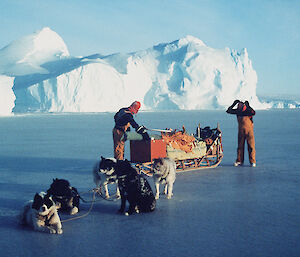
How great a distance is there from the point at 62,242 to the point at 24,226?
2.30 ft

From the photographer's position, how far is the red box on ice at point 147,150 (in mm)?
6238

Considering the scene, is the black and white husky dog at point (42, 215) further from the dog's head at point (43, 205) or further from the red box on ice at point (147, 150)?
the red box on ice at point (147, 150)

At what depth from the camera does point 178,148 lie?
6.75m

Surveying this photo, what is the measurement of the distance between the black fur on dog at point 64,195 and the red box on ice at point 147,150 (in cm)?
217

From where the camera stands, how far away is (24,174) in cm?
683

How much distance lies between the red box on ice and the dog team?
1506 millimetres

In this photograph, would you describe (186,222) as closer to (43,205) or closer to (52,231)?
(52,231)

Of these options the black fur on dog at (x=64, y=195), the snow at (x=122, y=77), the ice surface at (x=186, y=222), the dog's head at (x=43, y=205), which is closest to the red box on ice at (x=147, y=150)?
the ice surface at (x=186, y=222)

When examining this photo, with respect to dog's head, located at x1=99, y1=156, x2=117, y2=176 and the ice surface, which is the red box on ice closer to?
the ice surface

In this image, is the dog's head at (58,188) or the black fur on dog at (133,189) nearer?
the dog's head at (58,188)

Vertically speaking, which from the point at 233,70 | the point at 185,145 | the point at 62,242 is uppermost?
the point at 233,70

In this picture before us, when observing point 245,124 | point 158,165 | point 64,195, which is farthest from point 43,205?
point 245,124

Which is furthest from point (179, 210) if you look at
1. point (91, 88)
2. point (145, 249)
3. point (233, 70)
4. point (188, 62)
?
point (233, 70)

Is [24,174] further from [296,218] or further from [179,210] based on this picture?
[296,218]
